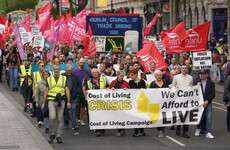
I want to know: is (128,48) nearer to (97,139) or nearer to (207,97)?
(207,97)

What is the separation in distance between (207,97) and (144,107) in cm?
154

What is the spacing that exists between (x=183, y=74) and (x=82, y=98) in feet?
9.63

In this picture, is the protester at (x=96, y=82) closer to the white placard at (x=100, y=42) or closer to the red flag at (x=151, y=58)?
the red flag at (x=151, y=58)

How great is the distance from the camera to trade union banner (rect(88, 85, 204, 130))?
43.1 ft

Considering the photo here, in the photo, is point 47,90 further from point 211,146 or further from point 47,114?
point 211,146

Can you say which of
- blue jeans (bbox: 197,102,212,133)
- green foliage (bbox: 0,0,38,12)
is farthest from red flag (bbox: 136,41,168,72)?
green foliage (bbox: 0,0,38,12)

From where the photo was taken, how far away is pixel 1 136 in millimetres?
12695

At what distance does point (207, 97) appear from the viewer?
1309cm

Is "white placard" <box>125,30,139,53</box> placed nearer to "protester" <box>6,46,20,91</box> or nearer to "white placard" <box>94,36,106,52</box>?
"white placard" <box>94,36,106,52</box>

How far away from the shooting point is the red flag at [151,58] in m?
16.2

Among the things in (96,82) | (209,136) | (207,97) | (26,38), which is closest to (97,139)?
(96,82)

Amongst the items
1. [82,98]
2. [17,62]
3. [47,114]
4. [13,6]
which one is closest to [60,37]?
[17,62]

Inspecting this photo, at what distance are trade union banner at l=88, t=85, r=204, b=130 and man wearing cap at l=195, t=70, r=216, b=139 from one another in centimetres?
15

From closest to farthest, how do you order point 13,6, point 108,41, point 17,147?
point 17,147 → point 108,41 → point 13,6
